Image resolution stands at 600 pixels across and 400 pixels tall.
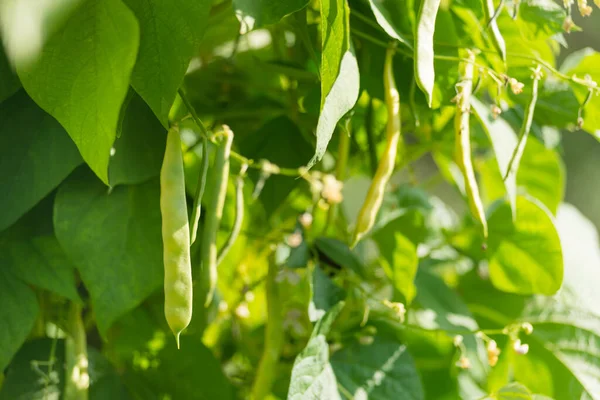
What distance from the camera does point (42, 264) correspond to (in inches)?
18.1

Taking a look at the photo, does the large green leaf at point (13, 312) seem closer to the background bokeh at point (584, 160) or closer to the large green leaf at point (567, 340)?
the large green leaf at point (567, 340)

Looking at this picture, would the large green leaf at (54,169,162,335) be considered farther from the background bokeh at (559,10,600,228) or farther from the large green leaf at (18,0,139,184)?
the background bokeh at (559,10,600,228)

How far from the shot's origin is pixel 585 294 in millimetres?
650

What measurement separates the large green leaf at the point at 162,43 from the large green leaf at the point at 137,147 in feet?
0.24

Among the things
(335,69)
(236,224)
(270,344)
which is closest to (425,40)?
(335,69)

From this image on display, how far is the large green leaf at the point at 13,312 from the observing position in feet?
1.45

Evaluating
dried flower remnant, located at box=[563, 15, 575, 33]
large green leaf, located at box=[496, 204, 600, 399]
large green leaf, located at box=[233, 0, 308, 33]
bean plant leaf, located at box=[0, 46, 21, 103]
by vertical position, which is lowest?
large green leaf, located at box=[496, 204, 600, 399]

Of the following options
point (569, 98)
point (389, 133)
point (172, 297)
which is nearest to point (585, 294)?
point (569, 98)

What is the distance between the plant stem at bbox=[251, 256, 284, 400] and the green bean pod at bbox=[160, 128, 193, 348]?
15cm

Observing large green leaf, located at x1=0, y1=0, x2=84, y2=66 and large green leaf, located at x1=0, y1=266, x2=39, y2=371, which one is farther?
large green leaf, located at x1=0, y1=266, x2=39, y2=371

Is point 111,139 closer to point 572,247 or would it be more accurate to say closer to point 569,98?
point 569,98

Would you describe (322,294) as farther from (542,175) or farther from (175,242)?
(542,175)

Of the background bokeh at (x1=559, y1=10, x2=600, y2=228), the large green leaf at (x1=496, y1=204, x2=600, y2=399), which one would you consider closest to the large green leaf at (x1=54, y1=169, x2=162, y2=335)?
the large green leaf at (x1=496, y1=204, x2=600, y2=399)

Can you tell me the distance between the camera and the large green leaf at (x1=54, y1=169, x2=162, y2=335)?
43 centimetres
